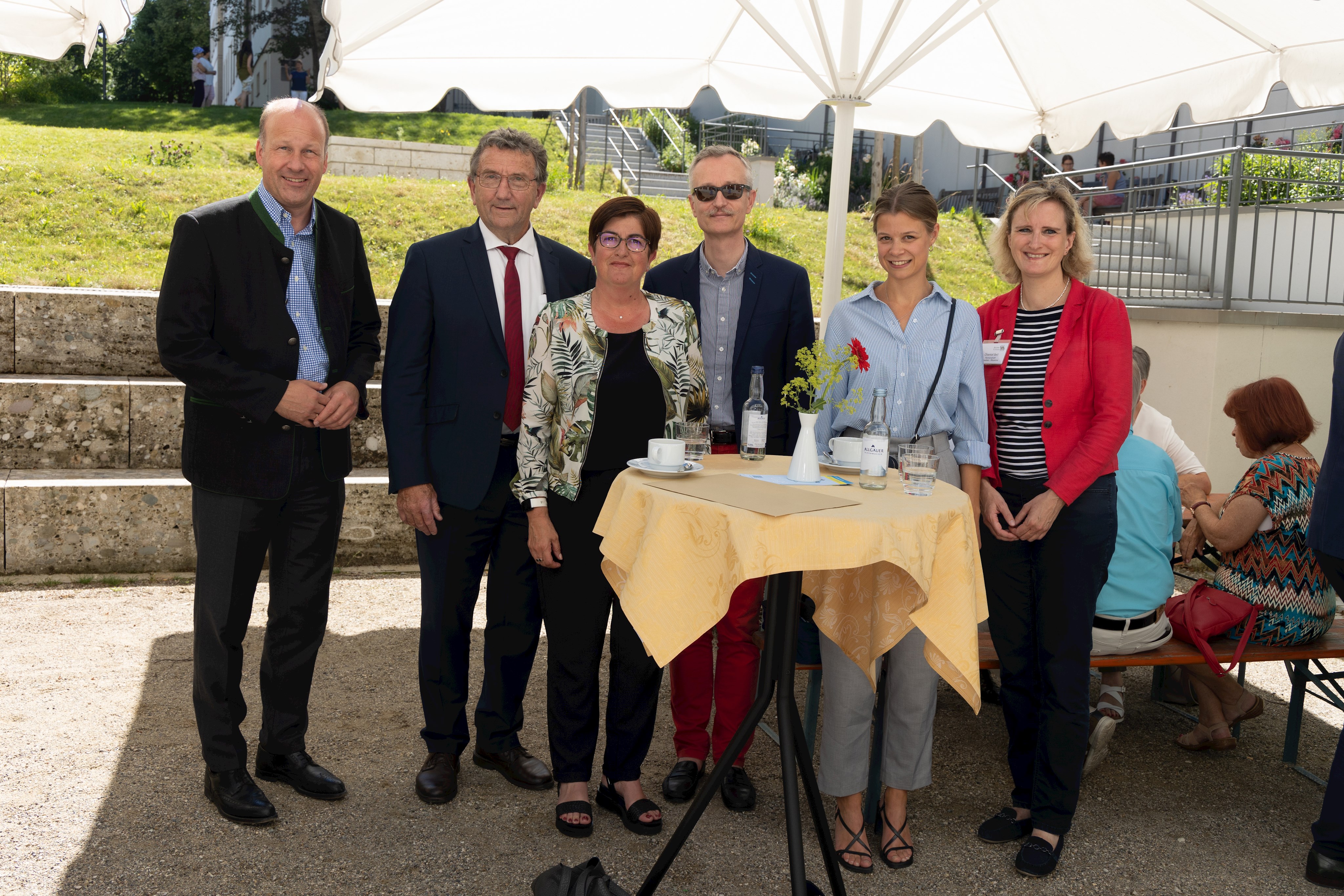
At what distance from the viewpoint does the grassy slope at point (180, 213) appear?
8.62m

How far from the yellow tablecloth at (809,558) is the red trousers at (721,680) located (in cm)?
61

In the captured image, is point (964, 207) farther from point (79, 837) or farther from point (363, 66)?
point (79, 837)

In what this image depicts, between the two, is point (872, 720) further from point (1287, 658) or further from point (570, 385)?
point (1287, 658)

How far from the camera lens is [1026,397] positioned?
10.7ft

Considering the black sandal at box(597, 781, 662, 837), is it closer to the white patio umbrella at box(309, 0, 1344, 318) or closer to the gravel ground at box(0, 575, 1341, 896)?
the gravel ground at box(0, 575, 1341, 896)

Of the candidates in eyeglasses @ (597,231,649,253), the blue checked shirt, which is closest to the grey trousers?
eyeglasses @ (597,231,649,253)

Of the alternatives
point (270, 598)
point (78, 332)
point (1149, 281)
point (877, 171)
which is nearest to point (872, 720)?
point (270, 598)

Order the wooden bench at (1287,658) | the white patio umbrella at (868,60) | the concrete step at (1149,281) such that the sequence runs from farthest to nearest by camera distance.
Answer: the concrete step at (1149,281), the white patio umbrella at (868,60), the wooden bench at (1287,658)

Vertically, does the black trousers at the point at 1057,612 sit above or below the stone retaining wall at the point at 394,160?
below

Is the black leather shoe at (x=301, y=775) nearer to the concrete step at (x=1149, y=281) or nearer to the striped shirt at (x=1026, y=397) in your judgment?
the striped shirt at (x=1026, y=397)

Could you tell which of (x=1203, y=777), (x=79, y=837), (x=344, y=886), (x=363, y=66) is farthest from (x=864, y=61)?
(x=79, y=837)

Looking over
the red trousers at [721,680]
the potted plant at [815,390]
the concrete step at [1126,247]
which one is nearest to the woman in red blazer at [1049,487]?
the potted plant at [815,390]

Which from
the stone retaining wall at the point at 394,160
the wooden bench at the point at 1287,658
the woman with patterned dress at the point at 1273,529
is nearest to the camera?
the wooden bench at the point at 1287,658

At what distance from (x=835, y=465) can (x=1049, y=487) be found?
68 cm
